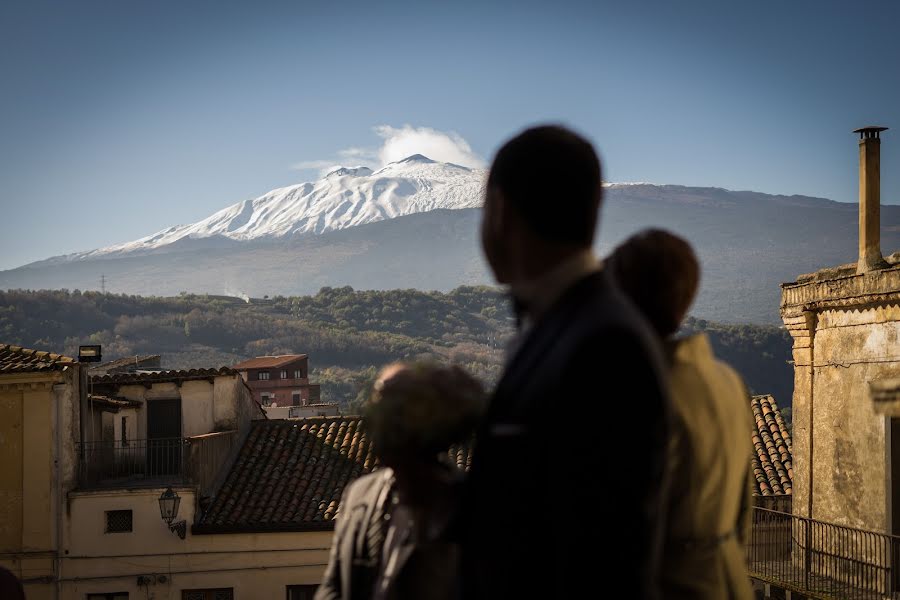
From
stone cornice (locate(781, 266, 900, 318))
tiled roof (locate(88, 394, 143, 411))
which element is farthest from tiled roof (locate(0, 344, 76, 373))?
stone cornice (locate(781, 266, 900, 318))

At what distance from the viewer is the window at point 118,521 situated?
21.5 meters

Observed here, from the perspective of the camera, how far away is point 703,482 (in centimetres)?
263

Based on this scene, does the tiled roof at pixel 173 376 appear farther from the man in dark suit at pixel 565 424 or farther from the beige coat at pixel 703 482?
the man in dark suit at pixel 565 424

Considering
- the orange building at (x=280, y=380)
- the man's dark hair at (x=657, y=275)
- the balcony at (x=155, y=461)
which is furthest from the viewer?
the orange building at (x=280, y=380)

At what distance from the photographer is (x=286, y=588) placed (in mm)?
21297

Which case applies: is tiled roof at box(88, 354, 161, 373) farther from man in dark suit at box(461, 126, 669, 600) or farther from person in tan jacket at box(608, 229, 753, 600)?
man in dark suit at box(461, 126, 669, 600)

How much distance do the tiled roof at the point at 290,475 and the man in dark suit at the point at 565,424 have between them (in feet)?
62.4

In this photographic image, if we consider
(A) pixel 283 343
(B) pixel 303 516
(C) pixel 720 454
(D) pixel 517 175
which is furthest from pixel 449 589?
(A) pixel 283 343

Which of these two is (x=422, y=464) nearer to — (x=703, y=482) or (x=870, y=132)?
(x=703, y=482)

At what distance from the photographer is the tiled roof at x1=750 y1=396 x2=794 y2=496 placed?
76.5 feet

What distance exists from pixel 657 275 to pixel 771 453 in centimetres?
2326

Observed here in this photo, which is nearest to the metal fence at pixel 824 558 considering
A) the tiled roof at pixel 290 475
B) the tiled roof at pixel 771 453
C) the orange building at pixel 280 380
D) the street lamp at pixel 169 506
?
the tiled roof at pixel 771 453

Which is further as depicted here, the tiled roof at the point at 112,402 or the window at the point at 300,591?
the tiled roof at the point at 112,402

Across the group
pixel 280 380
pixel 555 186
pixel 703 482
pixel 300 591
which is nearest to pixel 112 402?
pixel 300 591
